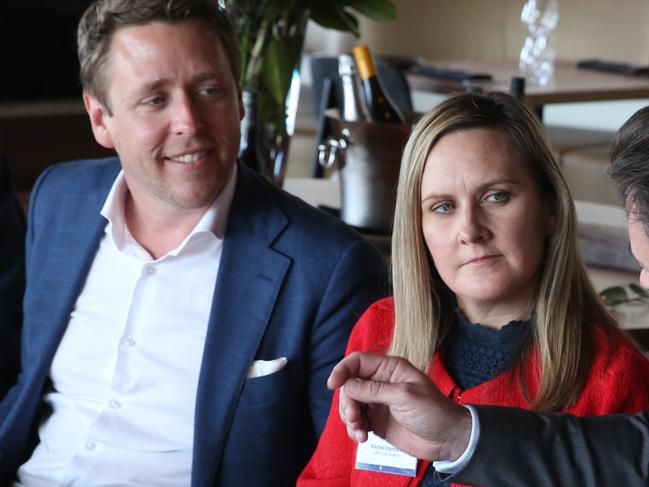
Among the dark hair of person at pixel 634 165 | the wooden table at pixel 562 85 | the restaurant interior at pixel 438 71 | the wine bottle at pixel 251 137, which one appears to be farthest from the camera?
the restaurant interior at pixel 438 71

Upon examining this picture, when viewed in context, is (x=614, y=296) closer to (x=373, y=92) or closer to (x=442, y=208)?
(x=442, y=208)

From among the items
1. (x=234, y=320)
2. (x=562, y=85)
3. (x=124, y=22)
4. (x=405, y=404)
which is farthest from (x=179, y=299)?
(x=562, y=85)

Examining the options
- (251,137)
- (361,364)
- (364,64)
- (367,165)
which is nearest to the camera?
(361,364)

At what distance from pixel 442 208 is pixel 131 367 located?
635mm

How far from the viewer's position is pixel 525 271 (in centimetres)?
133

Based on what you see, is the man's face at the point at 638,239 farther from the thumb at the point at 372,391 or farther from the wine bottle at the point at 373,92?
the wine bottle at the point at 373,92

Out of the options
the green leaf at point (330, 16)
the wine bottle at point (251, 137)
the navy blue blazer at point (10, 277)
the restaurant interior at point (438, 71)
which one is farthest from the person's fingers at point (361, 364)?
the restaurant interior at point (438, 71)

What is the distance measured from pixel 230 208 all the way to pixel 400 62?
3076mm

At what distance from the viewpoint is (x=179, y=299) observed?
1.72m

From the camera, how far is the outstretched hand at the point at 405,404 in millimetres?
1096

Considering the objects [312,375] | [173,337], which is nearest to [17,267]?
[173,337]

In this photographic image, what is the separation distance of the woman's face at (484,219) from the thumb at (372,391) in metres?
0.28

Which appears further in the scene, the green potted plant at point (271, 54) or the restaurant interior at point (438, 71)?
the restaurant interior at point (438, 71)

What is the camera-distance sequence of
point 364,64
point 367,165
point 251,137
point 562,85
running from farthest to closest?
point 562,85
point 251,137
point 364,64
point 367,165
